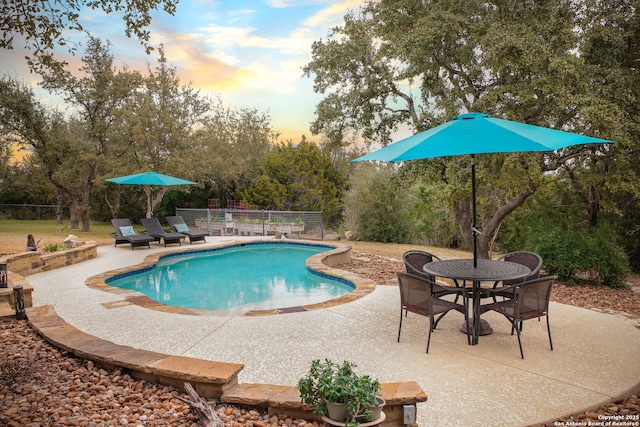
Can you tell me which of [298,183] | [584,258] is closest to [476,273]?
[584,258]

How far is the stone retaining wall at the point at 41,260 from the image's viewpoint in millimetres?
7918

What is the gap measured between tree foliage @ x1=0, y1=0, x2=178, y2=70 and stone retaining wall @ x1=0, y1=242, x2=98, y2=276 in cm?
507

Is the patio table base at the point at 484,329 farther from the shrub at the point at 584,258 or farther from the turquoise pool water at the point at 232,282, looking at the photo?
the shrub at the point at 584,258

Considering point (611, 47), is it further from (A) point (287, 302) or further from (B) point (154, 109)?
(B) point (154, 109)

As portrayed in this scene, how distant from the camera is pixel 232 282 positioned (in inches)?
346

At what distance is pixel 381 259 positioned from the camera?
11.3m

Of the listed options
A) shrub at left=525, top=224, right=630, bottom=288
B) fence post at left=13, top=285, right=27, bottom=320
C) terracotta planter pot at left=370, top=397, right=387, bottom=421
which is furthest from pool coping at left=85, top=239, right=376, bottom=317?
shrub at left=525, top=224, right=630, bottom=288

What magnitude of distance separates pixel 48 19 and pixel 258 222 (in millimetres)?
13005

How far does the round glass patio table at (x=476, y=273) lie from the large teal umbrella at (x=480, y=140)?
1191 mm

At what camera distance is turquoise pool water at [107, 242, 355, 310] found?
283 inches

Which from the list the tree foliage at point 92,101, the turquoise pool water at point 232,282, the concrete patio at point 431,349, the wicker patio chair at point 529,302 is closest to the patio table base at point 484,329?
the concrete patio at point 431,349

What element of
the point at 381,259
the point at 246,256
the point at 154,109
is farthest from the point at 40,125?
the point at 381,259

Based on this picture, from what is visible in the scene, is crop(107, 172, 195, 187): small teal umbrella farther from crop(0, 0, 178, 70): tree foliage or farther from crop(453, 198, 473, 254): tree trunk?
crop(453, 198, 473, 254): tree trunk

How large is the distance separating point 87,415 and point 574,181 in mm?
11390
